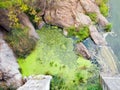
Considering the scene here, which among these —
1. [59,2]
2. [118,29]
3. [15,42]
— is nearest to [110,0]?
[118,29]

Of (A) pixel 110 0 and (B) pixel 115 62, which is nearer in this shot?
(B) pixel 115 62

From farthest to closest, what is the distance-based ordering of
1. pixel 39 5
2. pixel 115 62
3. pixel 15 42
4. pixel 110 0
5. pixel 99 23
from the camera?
pixel 110 0
pixel 99 23
pixel 39 5
pixel 115 62
pixel 15 42

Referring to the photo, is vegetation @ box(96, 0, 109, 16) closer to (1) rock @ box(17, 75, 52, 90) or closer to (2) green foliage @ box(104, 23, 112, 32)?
(2) green foliage @ box(104, 23, 112, 32)

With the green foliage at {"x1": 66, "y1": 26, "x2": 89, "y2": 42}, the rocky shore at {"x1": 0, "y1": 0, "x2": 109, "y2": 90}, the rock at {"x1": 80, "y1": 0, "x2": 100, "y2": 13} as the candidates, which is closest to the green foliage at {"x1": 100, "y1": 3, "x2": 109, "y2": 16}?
the rocky shore at {"x1": 0, "y1": 0, "x2": 109, "y2": 90}

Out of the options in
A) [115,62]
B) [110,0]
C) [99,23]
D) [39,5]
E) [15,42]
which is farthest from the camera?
[110,0]

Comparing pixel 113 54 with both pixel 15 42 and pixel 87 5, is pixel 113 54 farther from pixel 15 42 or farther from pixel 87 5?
pixel 15 42

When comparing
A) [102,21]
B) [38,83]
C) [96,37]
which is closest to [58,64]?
[38,83]

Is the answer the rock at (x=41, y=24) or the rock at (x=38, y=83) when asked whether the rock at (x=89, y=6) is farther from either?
the rock at (x=38, y=83)

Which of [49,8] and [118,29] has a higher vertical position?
[49,8]
